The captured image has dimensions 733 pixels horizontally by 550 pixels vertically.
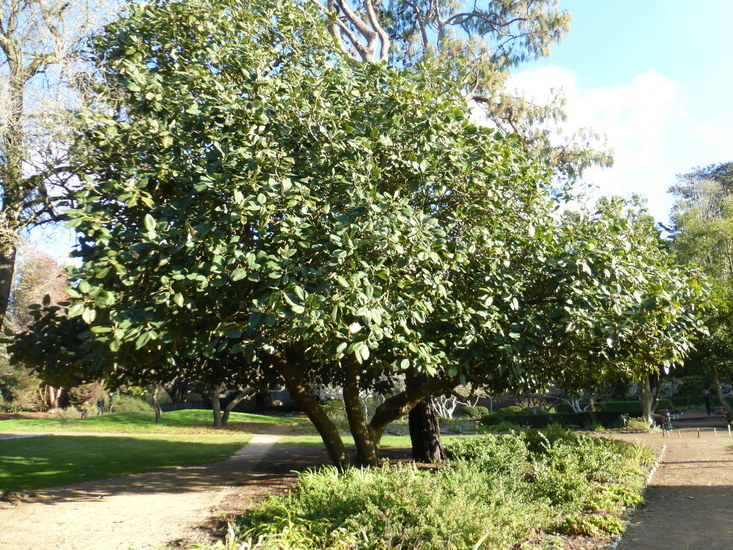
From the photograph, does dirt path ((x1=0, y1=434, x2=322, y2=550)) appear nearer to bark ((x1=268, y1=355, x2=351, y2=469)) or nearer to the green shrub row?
bark ((x1=268, y1=355, x2=351, y2=469))

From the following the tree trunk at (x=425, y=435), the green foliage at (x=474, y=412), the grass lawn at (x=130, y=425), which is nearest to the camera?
the tree trunk at (x=425, y=435)

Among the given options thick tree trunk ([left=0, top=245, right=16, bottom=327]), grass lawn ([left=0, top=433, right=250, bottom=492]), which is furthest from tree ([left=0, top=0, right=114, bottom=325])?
grass lawn ([left=0, top=433, right=250, bottom=492])

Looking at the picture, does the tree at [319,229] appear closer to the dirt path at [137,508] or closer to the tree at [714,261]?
the dirt path at [137,508]

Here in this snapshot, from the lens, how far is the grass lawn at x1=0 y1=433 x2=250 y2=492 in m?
12.1

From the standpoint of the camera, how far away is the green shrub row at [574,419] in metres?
25.9

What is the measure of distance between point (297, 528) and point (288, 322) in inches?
89.8

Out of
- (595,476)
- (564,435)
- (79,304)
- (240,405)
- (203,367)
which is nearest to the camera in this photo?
(79,304)

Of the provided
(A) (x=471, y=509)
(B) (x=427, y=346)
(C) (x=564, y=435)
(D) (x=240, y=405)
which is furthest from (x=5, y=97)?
(D) (x=240, y=405)

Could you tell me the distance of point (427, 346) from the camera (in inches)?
289

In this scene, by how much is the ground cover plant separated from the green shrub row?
16.6 metres

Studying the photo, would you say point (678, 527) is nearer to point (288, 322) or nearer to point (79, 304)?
point (288, 322)

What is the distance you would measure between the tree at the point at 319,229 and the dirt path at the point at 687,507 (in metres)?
2.37

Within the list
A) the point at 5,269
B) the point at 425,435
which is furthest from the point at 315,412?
the point at 5,269

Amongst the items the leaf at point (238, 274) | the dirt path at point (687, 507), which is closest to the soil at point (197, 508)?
the dirt path at point (687, 507)
